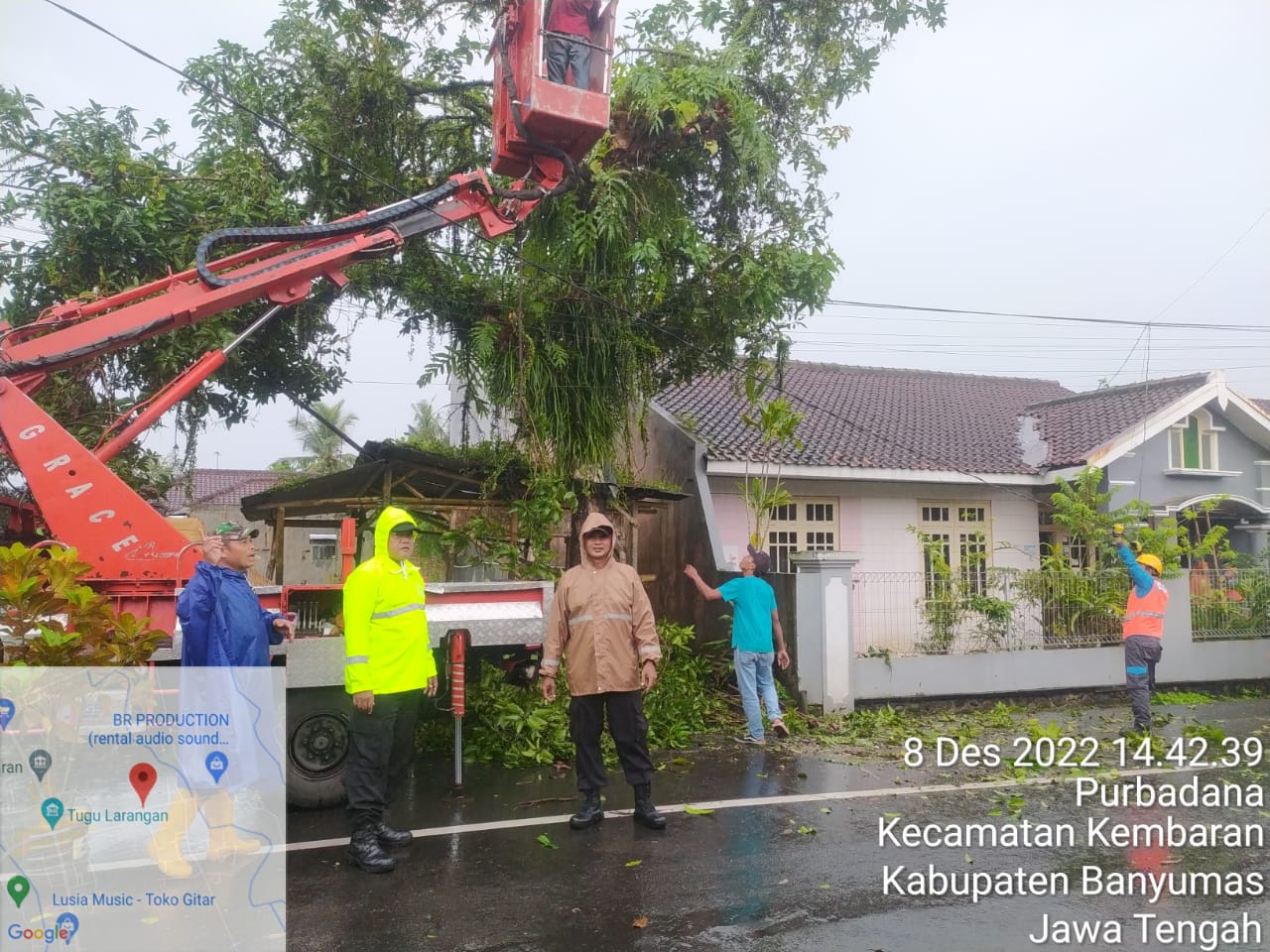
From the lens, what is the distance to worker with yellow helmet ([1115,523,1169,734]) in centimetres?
897

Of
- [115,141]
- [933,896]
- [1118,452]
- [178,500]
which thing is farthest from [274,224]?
[1118,452]

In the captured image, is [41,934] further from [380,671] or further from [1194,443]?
[1194,443]

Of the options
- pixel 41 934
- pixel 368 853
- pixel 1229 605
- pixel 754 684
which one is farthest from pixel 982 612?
pixel 41 934

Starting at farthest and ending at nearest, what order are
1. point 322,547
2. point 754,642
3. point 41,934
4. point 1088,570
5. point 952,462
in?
point 322,547
point 952,462
point 1088,570
point 754,642
point 41,934

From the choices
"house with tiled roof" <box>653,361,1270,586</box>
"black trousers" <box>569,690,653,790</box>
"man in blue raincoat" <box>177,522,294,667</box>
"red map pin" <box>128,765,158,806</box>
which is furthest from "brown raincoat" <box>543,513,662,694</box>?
"house with tiled roof" <box>653,361,1270,586</box>

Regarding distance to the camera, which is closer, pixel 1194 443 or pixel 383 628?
pixel 383 628

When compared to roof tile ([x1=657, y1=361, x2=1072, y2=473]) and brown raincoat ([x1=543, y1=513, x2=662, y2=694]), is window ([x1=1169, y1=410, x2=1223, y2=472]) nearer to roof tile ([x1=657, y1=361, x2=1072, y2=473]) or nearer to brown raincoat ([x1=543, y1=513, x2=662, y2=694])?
roof tile ([x1=657, y1=361, x2=1072, y2=473])

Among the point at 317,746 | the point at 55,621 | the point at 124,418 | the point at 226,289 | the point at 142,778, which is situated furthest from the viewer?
the point at 124,418

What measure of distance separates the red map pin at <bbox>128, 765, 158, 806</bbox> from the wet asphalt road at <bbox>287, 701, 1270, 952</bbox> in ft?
2.80

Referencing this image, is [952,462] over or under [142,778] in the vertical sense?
over

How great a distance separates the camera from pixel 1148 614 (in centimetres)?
903

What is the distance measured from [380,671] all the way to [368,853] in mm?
928

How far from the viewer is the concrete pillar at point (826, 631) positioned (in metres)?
9.66

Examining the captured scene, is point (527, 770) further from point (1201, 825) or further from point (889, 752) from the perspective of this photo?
point (1201, 825)
